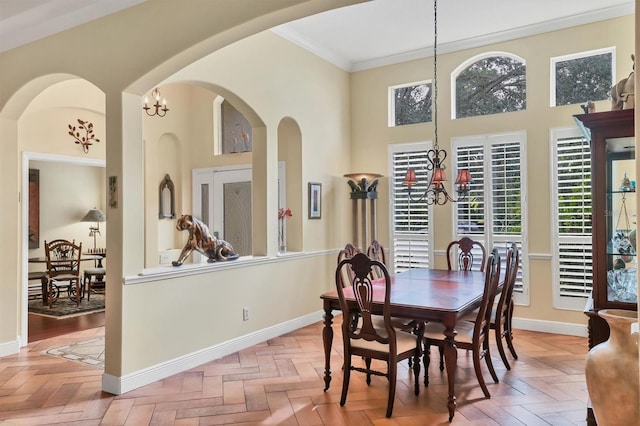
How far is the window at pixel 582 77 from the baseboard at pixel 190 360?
3.80m

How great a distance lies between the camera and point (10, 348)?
4203mm

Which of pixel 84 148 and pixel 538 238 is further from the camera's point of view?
pixel 84 148

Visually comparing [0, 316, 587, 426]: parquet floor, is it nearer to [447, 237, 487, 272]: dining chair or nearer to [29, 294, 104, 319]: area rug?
[447, 237, 487, 272]: dining chair

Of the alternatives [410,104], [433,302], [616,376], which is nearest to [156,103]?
[410,104]

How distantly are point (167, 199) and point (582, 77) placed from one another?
552cm

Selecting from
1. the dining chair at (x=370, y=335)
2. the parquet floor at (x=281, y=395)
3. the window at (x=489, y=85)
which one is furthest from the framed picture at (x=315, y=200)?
the dining chair at (x=370, y=335)

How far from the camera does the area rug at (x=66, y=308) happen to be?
5.89 metres

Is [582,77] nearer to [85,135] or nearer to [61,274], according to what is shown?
[85,135]

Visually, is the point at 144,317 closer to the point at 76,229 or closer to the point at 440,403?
the point at 440,403

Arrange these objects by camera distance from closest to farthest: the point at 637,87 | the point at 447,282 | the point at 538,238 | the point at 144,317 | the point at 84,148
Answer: the point at 637,87
the point at 144,317
the point at 447,282
the point at 538,238
the point at 84,148

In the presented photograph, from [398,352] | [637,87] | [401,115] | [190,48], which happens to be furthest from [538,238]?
[190,48]

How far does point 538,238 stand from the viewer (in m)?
4.80

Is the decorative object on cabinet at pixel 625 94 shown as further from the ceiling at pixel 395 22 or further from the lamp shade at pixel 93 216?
the lamp shade at pixel 93 216

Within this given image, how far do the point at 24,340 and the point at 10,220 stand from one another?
1.24 meters
